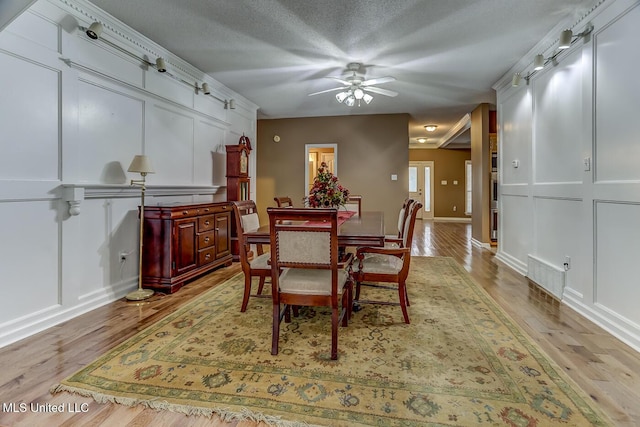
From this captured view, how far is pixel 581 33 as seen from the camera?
8.79 ft

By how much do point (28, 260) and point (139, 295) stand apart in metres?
0.92

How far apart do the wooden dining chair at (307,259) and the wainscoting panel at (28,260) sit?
1.81 meters

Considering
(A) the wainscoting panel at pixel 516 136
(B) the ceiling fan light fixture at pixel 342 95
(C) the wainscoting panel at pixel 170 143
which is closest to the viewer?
(C) the wainscoting panel at pixel 170 143

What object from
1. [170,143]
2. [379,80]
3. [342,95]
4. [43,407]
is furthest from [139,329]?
[379,80]

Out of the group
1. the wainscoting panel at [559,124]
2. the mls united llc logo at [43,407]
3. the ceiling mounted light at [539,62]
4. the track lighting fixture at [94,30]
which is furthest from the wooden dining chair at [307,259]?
the ceiling mounted light at [539,62]

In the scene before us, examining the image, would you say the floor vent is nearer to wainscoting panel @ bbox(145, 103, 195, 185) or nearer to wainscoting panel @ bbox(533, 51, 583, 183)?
wainscoting panel @ bbox(533, 51, 583, 183)

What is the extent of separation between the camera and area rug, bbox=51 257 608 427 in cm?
146

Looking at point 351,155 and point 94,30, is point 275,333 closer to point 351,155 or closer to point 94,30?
point 94,30

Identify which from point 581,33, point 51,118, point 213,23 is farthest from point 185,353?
point 581,33

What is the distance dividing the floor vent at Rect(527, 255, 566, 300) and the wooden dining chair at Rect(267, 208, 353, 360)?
2.34m

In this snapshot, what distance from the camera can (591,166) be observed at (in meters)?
2.60

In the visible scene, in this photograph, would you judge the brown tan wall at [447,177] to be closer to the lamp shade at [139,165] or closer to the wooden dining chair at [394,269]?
the wooden dining chair at [394,269]

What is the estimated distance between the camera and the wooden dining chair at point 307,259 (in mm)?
1832

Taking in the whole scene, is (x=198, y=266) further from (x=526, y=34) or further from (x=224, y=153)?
(x=526, y=34)
